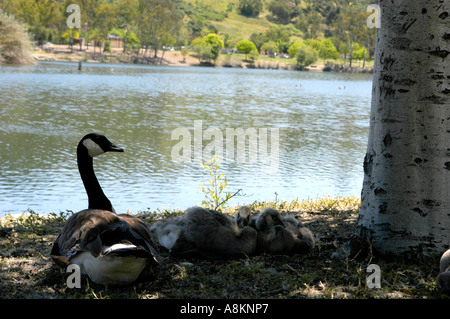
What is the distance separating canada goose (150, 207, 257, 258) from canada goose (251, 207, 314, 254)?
0.14m

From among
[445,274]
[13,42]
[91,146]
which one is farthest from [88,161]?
[13,42]

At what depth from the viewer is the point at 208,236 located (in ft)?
15.4

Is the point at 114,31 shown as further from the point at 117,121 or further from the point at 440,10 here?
the point at 440,10

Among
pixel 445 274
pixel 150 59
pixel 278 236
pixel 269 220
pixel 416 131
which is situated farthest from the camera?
pixel 150 59

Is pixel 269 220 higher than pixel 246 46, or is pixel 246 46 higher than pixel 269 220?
pixel 246 46

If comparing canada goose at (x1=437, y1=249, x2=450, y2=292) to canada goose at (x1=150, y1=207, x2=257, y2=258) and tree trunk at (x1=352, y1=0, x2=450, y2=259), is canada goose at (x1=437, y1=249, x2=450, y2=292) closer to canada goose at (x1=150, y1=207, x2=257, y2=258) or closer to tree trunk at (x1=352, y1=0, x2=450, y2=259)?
tree trunk at (x1=352, y1=0, x2=450, y2=259)

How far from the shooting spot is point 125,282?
3943 mm

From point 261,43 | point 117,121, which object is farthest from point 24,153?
point 261,43

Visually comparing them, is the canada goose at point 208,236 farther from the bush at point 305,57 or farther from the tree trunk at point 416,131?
the bush at point 305,57

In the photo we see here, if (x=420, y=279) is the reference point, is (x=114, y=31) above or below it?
above

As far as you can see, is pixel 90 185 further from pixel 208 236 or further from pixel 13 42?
pixel 13 42

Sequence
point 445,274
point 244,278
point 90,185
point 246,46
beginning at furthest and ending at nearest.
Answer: point 246,46 < point 90,185 < point 244,278 < point 445,274

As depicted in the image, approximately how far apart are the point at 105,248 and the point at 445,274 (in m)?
2.65

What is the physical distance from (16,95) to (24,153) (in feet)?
59.5
